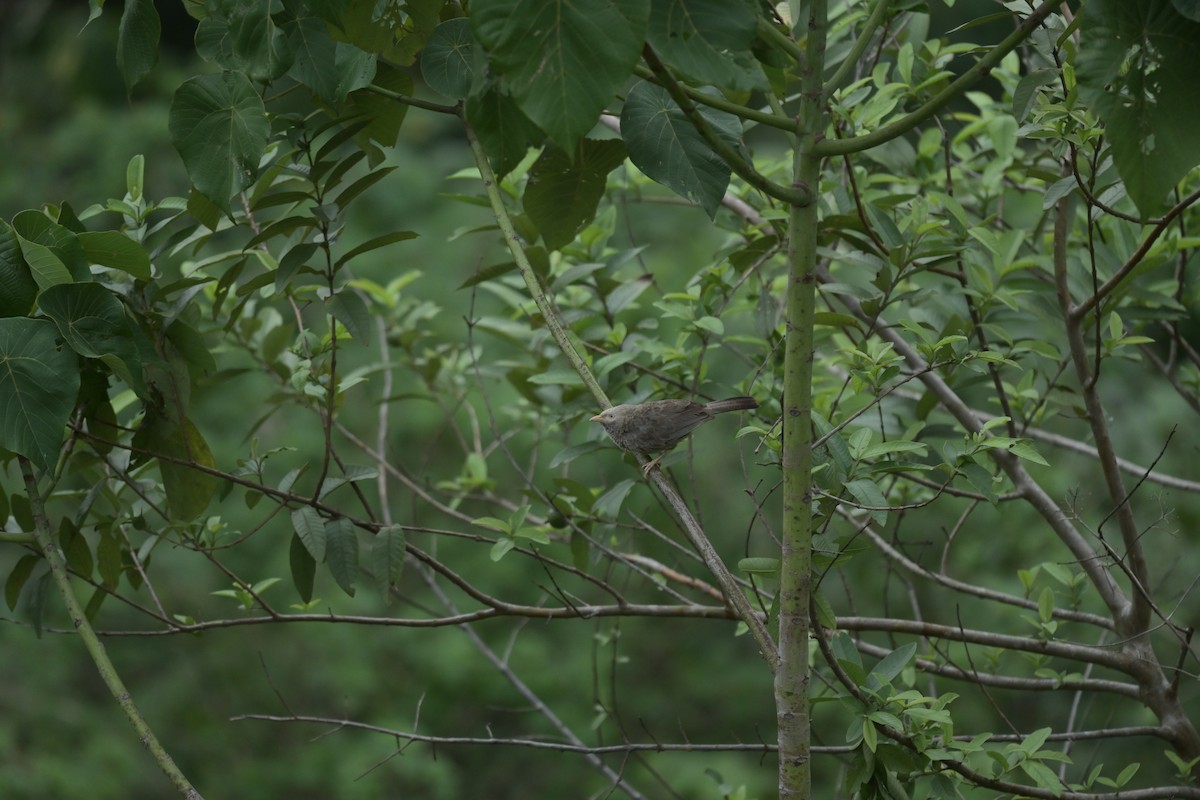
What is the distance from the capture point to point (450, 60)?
134 centimetres

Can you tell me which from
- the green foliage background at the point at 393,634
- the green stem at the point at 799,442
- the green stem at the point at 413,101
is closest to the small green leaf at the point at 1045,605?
the green stem at the point at 799,442

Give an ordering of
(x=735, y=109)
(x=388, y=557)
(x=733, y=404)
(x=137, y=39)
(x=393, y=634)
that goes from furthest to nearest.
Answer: (x=393, y=634) → (x=733, y=404) → (x=388, y=557) → (x=137, y=39) → (x=735, y=109)

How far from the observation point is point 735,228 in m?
2.31

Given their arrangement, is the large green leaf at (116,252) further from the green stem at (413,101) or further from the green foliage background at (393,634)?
the green foliage background at (393,634)

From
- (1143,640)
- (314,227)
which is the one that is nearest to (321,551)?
(314,227)

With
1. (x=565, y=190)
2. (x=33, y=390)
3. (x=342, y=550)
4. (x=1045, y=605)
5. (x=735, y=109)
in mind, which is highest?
(x=735, y=109)

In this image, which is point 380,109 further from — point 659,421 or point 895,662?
point 895,662

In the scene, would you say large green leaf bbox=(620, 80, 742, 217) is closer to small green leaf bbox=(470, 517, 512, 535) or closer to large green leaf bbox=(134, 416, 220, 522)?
small green leaf bbox=(470, 517, 512, 535)

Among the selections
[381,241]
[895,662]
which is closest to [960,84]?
[895,662]

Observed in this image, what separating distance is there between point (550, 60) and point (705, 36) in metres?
0.16

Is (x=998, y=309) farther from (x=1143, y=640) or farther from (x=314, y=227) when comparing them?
(x=314, y=227)

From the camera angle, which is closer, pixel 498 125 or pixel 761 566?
pixel 498 125

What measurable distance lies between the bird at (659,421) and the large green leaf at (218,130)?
901 mm

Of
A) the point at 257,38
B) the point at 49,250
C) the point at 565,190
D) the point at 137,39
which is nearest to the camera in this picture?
the point at 257,38
